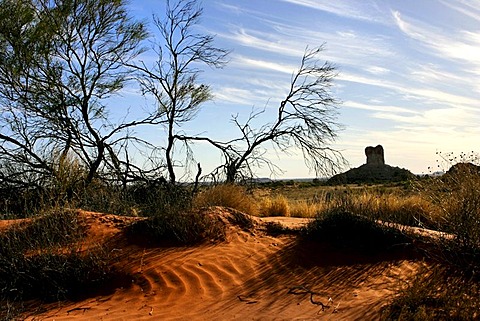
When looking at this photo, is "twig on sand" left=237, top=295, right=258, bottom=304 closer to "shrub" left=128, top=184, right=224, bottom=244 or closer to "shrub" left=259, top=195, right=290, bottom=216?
"shrub" left=128, top=184, right=224, bottom=244

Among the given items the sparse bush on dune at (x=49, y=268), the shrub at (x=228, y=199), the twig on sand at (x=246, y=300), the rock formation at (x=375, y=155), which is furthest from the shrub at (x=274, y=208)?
the rock formation at (x=375, y=155)

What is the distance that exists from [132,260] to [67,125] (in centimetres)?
892

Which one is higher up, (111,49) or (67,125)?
(111,49)

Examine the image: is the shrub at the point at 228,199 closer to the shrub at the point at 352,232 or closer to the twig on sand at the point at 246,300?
the shrub at the point at 352,232

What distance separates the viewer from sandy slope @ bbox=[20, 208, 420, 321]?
814 centimetres

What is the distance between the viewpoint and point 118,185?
61.4ft

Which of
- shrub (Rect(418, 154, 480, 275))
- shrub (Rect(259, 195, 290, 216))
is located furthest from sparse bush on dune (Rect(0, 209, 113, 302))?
shrub (Rect(259, 195, 290, 216))

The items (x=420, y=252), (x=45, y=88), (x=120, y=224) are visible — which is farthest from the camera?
(x=45, y=88)

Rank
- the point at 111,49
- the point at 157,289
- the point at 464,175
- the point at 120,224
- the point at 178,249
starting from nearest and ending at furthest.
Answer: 1. the point at 464,175
2. the point at 157,289
3. the point at 178,249
4. the point at 120,224
5. the point at 111,49

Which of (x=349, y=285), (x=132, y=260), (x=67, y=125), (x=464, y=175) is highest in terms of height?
(x=67, y=125)

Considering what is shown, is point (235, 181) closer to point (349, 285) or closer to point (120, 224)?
point (120, 224)

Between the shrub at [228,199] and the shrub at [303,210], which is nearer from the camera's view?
the shrub at [228,199]

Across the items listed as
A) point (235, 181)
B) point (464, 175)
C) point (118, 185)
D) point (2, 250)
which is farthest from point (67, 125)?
point (464, 175)

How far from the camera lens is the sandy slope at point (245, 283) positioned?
8.14 meters
